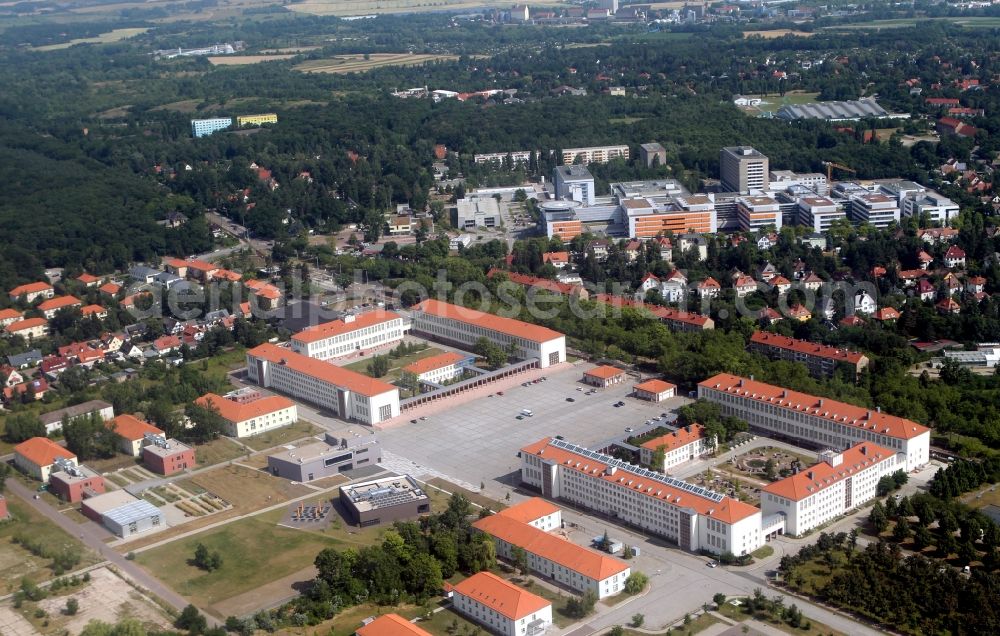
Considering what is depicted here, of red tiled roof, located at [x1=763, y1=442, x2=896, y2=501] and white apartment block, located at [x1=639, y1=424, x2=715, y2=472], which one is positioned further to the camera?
white apartment block, located at [x1=639, y1=424, x2=715, y2=472]

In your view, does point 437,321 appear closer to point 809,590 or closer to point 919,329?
point 919,329

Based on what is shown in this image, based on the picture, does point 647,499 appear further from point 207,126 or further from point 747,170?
point 207,126

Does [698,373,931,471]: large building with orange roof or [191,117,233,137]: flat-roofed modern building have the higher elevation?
[191,117,233,137]: flat-roofed modern building

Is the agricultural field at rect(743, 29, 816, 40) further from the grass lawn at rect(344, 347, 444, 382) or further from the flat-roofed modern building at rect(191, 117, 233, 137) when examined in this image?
the grass lawn at rect(344, 347, 444, 382)

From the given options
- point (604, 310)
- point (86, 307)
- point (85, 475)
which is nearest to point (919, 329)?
point (604, 310)

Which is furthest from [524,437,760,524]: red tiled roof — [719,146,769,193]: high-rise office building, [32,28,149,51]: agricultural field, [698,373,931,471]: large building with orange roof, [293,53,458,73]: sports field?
[32,28,149,51]: agricultural field

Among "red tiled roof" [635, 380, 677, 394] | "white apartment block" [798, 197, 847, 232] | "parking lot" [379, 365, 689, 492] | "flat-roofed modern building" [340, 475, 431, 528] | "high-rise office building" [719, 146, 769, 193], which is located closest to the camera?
"flat-roofed modern building" [340, 475, 431, 528]

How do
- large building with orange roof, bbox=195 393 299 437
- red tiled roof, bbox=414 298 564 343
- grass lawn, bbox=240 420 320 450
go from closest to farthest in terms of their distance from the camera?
grass lawn, bbox=240 420 320 450 → large building with orange roof, bbox=195 393 299 437 → red tiled roof, bbox=414 298 564 343
